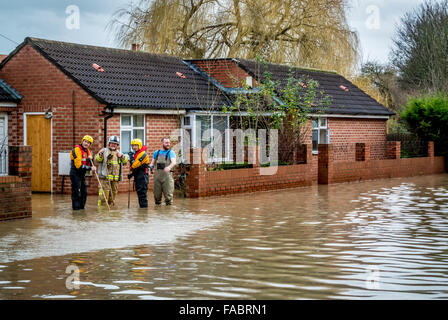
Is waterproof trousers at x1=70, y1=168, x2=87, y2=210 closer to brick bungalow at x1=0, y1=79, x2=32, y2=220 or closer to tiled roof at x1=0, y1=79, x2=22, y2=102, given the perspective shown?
brick bungalow at x1=0, y1=79, x2=32, y2=220

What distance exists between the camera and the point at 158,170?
61.7 ft

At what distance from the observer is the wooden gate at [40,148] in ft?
75.2

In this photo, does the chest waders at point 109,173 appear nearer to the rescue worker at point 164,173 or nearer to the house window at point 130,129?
the rescue worker at point 164,173

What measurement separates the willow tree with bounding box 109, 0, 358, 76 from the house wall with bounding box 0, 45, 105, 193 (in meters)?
13.1

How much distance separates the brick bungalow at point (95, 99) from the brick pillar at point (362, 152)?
7.10 feet

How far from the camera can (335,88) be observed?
34.0 meters

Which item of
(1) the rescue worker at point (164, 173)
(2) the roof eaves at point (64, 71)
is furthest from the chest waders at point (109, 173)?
(2) the roof eaves at point (64, 71)

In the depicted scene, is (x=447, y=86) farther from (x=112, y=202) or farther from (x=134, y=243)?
(x=134, y=243)

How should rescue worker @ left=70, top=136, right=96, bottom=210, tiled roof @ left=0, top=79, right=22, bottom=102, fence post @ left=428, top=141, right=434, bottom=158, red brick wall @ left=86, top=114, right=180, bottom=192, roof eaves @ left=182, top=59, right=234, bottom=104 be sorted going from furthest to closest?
fence post @ left=428, top=141, right=434, bottom=158 → roof eaves @ left=182, top=59, right=234, bottom=104 → tiled roof @ left=0, top=79, right=22, bottom=102 → red brick wall @ left=86, top=114, right=180, bottom=192 → rescue worker @ left=70, top=136, right=96, bottom=210

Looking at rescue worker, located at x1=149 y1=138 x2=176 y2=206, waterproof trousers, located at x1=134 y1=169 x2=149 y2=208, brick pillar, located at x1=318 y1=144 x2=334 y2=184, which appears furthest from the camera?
brick pillar, located at x1=318 y1=144 x2=334 y2=184

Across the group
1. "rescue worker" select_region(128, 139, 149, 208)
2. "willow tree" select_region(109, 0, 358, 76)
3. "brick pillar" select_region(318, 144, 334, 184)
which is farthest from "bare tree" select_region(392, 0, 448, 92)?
"rescue worker" select_region(128, 139, 149, 208)

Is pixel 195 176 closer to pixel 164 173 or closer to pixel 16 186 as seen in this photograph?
pixel 164 173

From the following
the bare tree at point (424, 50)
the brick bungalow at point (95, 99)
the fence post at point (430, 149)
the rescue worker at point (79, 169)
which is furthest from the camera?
the bare tree at point (424, 50)

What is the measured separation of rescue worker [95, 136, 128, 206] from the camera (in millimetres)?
18208
